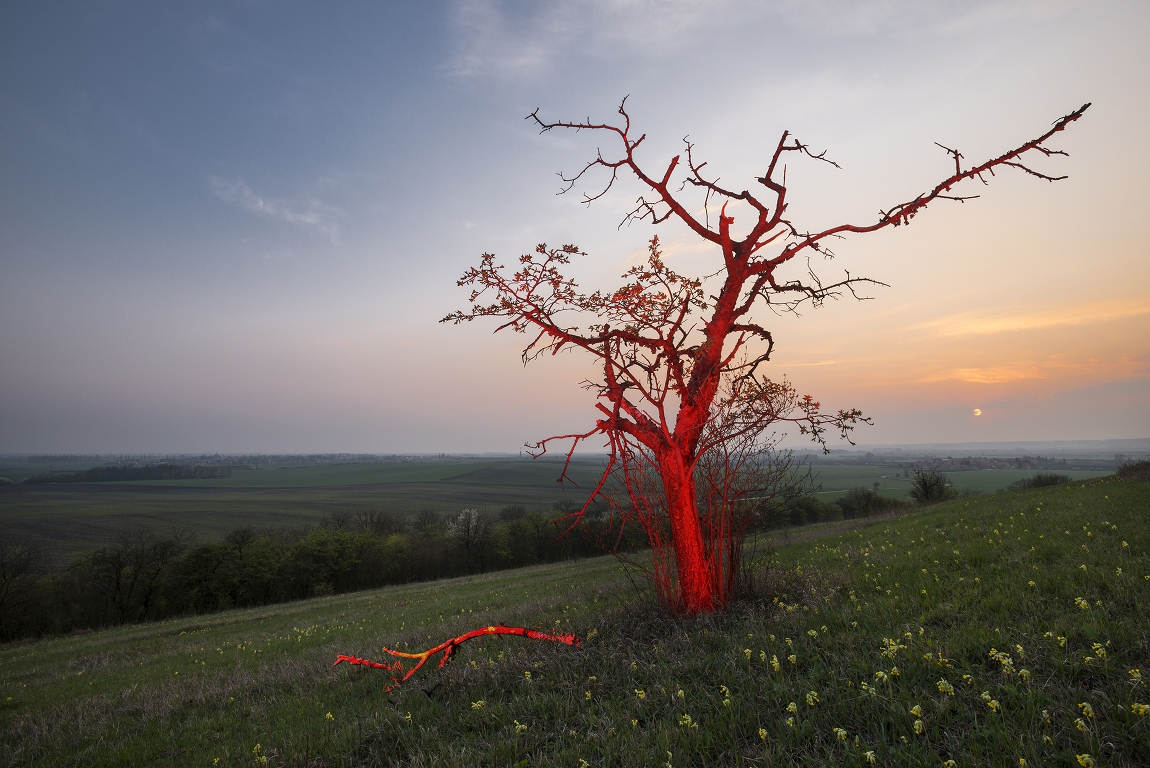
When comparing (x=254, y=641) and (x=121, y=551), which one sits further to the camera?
(x=121, y=551)

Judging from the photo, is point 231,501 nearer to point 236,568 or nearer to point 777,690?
point 236,568

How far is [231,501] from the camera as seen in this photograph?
117250mm

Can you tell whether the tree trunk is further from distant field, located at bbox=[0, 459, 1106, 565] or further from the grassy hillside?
distant field, located at bbox=[0, 459, 1106, 565]

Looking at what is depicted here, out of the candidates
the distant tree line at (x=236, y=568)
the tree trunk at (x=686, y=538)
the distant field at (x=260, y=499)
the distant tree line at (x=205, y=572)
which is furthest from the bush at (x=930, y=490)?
the tree trunk at (x=686, y=538)

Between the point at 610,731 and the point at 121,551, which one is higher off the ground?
the point at 610,731

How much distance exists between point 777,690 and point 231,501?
5761 inches

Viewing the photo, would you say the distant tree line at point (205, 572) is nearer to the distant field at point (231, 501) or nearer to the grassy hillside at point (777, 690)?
the distant field at point (231, 501)

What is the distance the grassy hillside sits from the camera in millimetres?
3133

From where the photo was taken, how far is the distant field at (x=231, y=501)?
77875 mm

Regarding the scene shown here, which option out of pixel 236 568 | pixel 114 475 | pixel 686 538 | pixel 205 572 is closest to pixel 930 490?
pixel 686 538

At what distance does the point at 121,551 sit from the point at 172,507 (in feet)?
265

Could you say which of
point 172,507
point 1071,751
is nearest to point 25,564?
point 1071,751

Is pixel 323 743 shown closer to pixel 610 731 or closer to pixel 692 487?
pixel 610 731

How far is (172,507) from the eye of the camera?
10444cm
